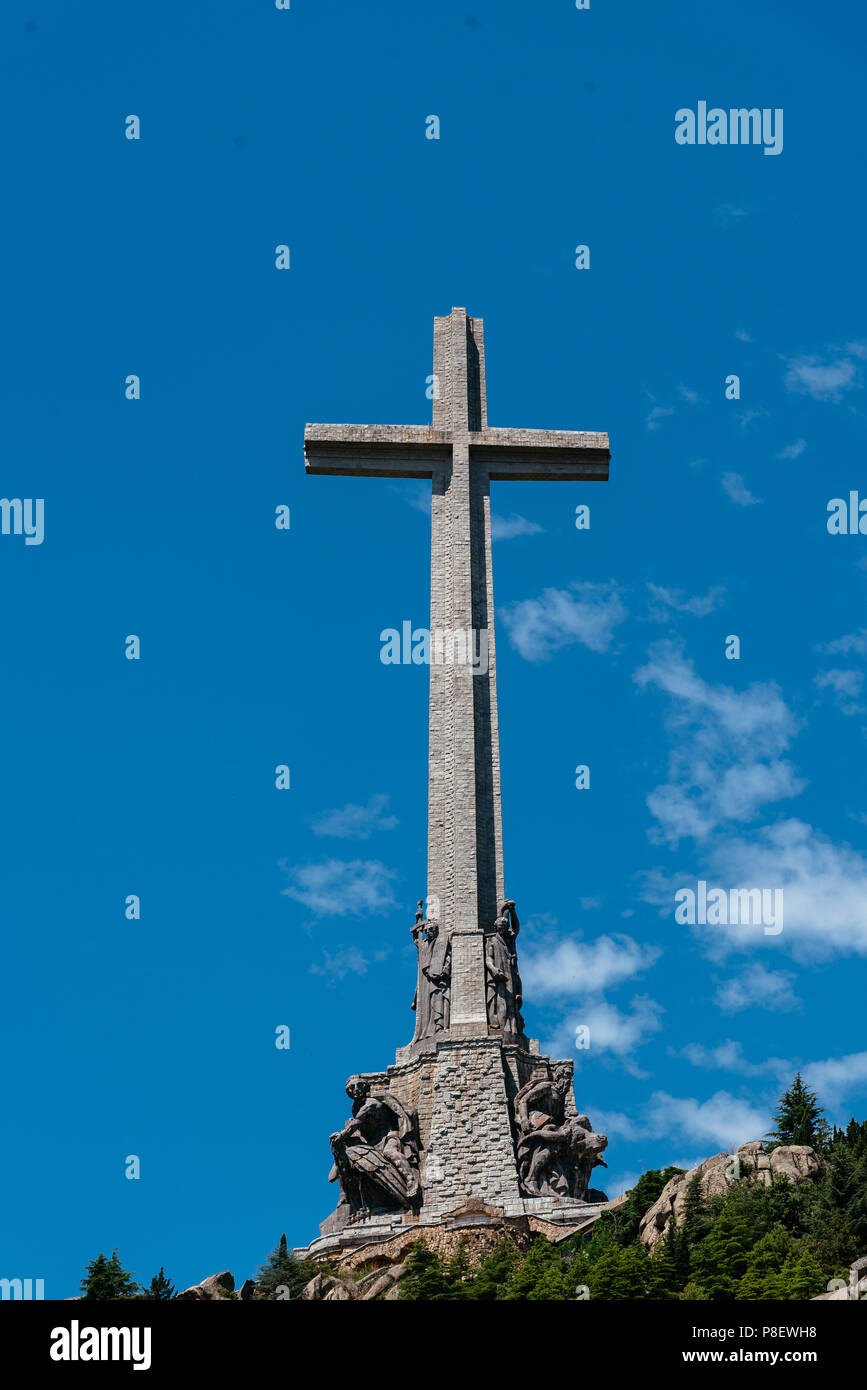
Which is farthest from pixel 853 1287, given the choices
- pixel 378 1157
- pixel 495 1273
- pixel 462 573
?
pixel 462 573

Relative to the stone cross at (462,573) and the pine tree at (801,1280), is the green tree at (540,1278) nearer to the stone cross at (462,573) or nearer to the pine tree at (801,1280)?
the pine tree at (801,1280)

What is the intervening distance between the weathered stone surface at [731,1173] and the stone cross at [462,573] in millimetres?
6924

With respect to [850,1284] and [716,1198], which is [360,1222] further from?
[850,1284]

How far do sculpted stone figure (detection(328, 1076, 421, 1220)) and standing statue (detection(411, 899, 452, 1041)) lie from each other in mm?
2239

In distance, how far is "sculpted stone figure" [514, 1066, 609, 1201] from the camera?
116 feet

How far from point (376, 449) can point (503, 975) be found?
1373 centimetres

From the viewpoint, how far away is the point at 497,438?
43.9 metres

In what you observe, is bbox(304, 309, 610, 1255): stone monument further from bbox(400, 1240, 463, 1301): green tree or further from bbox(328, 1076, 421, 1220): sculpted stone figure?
bbox(400, 1240, 463, 1301): green tree

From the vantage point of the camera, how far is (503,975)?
38094 mm

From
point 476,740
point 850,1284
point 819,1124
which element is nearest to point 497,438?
point 476,740

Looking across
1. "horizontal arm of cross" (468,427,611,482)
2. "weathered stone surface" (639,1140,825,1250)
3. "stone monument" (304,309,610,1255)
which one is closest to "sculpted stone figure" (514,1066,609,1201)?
"stone monument" (304,309,610,1255)

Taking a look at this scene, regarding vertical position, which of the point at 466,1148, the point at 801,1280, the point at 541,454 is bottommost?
the point at 801,1280

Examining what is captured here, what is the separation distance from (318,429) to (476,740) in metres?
8.91

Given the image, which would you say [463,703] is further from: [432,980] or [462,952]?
[432,980]
